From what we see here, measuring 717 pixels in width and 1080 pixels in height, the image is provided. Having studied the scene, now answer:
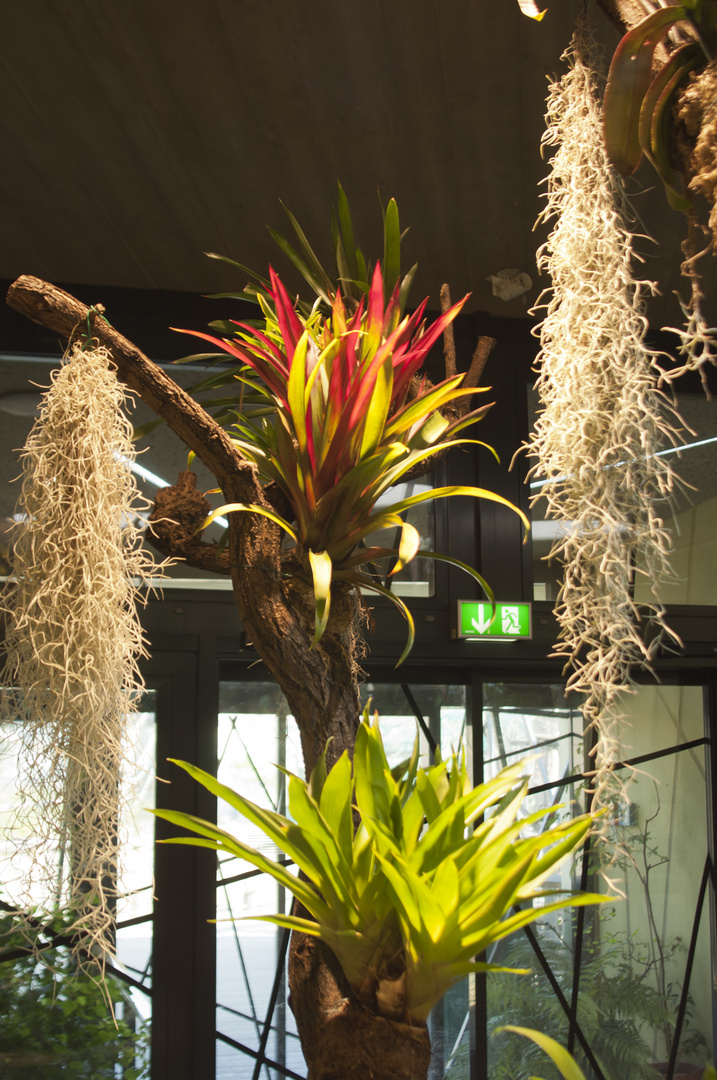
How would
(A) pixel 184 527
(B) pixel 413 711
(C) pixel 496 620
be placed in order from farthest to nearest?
(B) pixel 413 711
(C) pixel 496 620
(A) pixel 184 527

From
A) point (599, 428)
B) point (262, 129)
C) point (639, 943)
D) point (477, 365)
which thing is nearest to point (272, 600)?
point (599, 428)

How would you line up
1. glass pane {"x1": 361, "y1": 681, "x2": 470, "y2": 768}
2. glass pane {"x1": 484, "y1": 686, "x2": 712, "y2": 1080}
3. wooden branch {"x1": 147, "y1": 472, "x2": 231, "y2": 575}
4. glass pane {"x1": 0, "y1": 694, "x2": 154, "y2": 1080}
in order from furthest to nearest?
glass pane {"x1": 361, "y1": 681, "x2": 470, "y2": 768}, glass pane {"x1": 484, "y1": 686, "x2": 712, "y2": 1080}, glass pane {"x1": 0, "y1": 694, "x2": 154, "y2": 1080}, wooden branch {"x1": 147, "y1": 472, "x2": 231, "y2": 575}

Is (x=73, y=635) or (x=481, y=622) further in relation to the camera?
(x=481, y=622)

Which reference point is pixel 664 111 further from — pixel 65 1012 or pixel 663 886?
pixel 663 886

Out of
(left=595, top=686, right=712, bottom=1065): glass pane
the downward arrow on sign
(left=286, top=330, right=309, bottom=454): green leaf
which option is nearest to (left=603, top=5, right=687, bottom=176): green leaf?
(left=286, top=330, right=309, bottom=454): green leaf

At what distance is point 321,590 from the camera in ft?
3.63

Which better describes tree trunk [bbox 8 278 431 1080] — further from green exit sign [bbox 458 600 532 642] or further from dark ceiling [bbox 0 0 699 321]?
green exit sign [bbox 458 600 532 642]

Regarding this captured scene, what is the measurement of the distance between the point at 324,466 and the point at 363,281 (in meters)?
0.68

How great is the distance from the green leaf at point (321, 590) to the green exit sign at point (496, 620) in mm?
1798

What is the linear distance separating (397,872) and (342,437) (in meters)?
0.61

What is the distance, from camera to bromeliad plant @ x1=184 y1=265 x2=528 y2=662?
1209 millimetres

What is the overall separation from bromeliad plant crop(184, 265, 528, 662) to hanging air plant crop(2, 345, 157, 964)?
18 centimetres

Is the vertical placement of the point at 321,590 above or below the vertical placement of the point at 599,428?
below

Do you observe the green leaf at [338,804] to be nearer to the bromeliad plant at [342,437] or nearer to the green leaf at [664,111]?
the bromeliad plant at [342,437]
